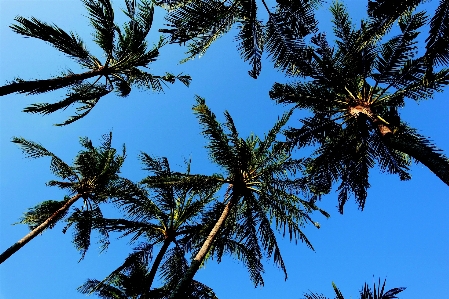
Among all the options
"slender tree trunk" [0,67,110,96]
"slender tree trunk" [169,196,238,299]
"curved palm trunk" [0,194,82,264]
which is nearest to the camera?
"slender tree trunk" [0,67,110,96]

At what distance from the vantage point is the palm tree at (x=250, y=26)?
6.41 metres

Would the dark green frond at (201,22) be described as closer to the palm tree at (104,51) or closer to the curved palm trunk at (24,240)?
the palm tree at (104,51)

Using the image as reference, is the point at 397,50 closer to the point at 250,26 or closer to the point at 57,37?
the point at 250,26

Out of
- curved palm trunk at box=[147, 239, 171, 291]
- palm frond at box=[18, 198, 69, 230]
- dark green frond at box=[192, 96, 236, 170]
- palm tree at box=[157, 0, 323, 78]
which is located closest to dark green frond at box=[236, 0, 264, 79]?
palm tree at box=[157, 0, 323, 78]

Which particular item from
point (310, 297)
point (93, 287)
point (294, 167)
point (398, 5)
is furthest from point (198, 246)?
point (398, 5)

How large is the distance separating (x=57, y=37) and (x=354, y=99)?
7347 millimetres

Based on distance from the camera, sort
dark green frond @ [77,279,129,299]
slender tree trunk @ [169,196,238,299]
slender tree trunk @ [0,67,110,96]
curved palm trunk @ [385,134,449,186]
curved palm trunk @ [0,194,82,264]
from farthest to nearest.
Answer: dark green frond @ [77,279,129,299] < curved palm trunk @ [0,194,82,264] < slender tree trunk @ [169,196,238,299] < slender tree trunk @ [0,67,110,96] < curved palm trunk @ [385,134,449,186]

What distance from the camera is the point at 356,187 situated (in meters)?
9.62

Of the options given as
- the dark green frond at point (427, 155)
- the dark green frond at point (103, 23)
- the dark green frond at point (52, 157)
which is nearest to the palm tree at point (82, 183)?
the dark green frond at point (52, 157)

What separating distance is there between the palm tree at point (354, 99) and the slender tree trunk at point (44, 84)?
15.9 ft

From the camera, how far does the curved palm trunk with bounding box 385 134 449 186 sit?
5517mm

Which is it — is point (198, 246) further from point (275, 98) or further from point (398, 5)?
point (398, 5)

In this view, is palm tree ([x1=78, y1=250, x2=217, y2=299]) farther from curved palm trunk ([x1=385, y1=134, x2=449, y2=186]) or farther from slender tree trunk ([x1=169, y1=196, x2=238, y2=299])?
curved palm trunk ([x1=385, y1=134, x2=449, y2=186])

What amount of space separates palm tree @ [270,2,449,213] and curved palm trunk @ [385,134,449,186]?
113 centimetres
